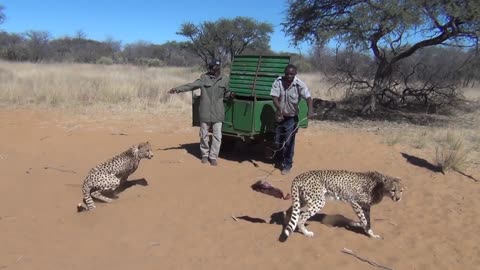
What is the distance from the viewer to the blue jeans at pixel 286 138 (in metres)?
8.06

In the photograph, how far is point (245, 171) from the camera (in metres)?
8.42

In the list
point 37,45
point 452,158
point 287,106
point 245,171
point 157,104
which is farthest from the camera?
point 37,45

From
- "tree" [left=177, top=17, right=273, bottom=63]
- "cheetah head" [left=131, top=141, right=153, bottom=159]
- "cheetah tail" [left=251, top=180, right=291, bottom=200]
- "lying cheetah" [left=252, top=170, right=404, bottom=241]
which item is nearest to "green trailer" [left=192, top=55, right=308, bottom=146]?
"cheetah tail" [left=251, top=180, right=291, bottom=200]

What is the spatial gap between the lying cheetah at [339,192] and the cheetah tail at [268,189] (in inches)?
49.1

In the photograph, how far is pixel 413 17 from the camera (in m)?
11.7

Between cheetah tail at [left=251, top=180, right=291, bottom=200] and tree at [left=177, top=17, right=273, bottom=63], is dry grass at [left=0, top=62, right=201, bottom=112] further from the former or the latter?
tree at [left=177, top=17, right=273, bottom=63]

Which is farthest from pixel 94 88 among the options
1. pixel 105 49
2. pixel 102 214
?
pixel 105 49

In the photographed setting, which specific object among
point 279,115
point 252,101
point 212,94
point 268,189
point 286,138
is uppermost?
point 212,94

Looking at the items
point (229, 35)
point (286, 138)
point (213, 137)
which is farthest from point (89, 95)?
point (229, 35)

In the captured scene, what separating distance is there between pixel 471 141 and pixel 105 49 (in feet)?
167

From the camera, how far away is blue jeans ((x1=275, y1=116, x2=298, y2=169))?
8062 mm

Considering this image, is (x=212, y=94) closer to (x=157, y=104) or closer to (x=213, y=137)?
(x=213, y=137)

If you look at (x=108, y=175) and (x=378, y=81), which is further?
(x=378, y=81)

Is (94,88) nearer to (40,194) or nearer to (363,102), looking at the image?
(363,102)
